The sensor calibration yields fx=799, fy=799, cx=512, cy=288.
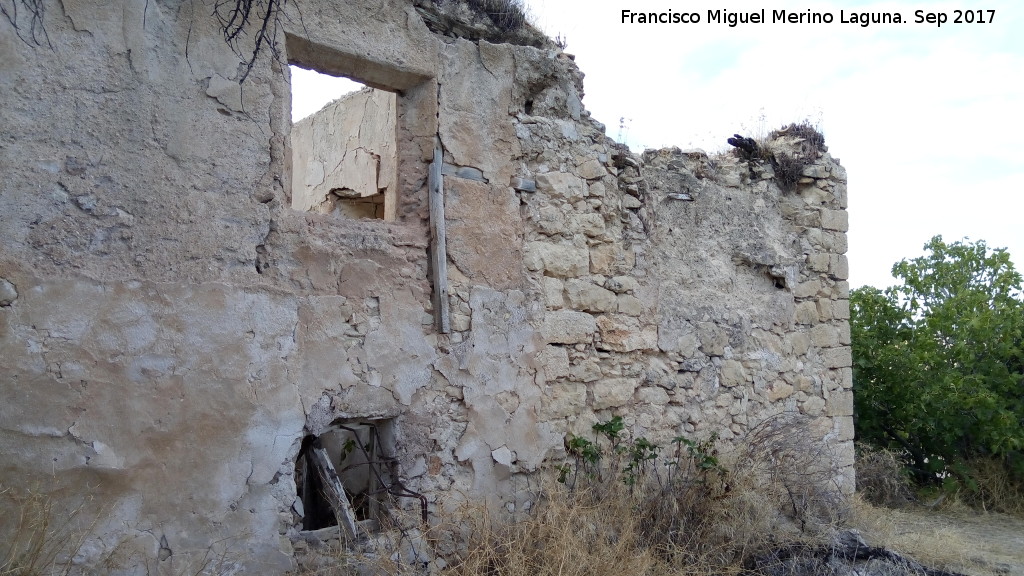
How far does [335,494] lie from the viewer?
3.59m

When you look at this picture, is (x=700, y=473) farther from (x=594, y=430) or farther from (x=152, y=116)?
(x=152, y=116)

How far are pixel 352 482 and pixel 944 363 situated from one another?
5.41 metres

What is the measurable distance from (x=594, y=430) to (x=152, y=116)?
268 cm

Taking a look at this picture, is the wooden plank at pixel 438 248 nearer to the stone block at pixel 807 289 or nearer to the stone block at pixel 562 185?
the stone block at pixel 562 185

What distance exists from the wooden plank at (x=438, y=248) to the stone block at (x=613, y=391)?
1047 millimetres

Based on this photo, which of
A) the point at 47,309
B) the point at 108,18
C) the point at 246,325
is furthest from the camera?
the point at 246,325

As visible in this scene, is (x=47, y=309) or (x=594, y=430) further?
(x=594, y=430)

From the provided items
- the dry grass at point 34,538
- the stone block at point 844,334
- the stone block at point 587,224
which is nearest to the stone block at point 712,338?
the stone block at point 587,224

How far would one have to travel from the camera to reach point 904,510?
21.1ft

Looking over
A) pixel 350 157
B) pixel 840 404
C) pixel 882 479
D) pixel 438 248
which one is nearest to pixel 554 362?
pixel 438 248

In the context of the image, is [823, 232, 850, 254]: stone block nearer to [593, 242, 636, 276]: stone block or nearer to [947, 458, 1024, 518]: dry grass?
[593, 242, 636, 276]: stone block

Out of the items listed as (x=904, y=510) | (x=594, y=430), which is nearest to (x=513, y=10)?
(x=594, y=430)

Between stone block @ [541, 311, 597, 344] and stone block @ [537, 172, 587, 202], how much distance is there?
66 centimetres

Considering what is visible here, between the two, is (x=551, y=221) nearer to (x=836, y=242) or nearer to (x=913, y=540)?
(x=836, y=242)
